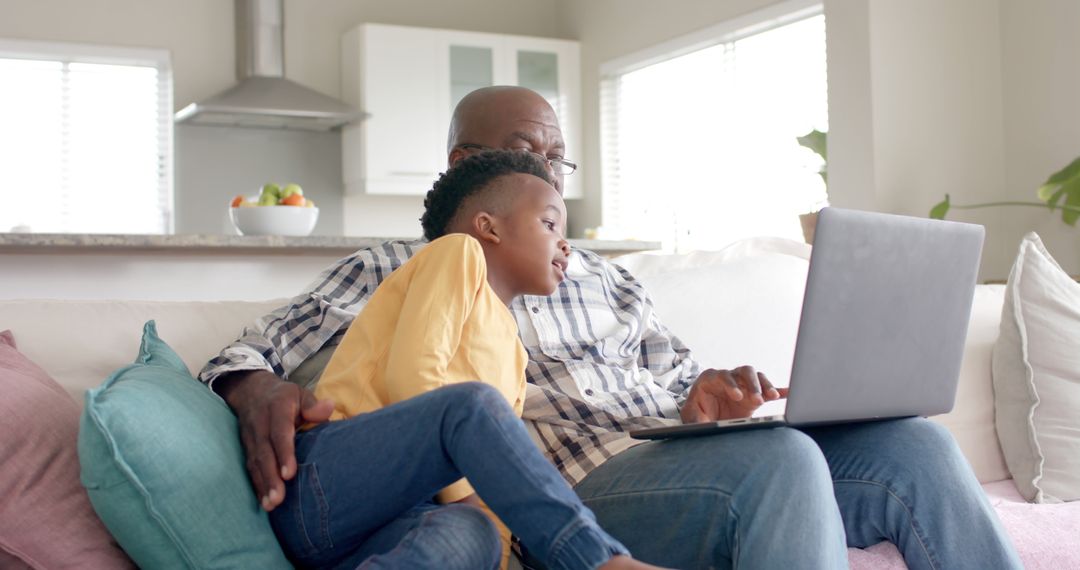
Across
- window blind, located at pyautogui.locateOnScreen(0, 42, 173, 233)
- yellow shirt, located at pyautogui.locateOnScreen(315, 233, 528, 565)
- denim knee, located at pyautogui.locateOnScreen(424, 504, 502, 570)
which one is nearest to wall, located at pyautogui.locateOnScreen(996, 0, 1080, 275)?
yellow shirt, located at pyautogui.locateOnScreen(315, 233, 528, 565)

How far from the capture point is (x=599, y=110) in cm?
653

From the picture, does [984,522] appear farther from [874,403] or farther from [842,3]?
[842,3]

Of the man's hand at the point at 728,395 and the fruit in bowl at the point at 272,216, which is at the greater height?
the fruit in bowl at the point at 272,216

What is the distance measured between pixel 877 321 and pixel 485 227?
1.86 feet

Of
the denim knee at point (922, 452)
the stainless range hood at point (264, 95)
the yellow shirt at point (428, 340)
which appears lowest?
the denim knee at point (922, 452)

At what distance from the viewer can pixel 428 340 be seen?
4.39 ft

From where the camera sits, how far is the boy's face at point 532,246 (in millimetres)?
1583

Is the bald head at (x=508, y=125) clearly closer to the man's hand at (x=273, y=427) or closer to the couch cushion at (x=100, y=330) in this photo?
the couch cushion at (x=100, y=330)

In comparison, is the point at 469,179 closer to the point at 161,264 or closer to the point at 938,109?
the point at 161,264

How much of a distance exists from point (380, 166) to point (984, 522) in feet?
16.6

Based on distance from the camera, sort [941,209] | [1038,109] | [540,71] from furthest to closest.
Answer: [540,71] < [1038,109] < [941,209]

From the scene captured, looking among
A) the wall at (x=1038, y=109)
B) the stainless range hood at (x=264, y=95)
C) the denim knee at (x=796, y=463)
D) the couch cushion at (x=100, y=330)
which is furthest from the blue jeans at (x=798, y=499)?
the stainless range hood at (x=264, y=95)

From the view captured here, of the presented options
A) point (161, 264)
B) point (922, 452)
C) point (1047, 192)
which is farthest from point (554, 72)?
point (922, 452)

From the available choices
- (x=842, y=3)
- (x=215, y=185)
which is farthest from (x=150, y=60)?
(x=842, y=3)
